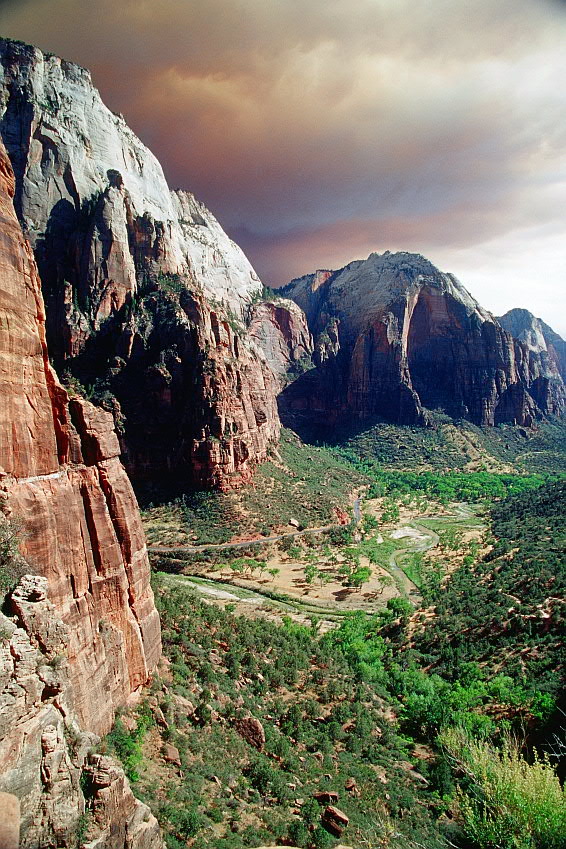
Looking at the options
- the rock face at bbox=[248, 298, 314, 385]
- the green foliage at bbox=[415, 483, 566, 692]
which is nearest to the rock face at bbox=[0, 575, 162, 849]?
the green foliage at bbox=[415, 483, 566, 692]

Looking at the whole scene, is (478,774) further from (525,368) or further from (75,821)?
(525,368)

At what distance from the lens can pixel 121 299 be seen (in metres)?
92.7

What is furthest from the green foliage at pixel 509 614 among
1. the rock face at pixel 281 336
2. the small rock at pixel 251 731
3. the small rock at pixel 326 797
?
the rock face at pixel 281 336

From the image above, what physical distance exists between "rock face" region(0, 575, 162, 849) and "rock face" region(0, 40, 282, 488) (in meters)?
61.7

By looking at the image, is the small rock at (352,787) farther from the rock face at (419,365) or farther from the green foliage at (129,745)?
the rock face at (419,365)

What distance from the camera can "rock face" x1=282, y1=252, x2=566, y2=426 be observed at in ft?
514

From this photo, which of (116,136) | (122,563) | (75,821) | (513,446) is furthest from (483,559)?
(116,136)

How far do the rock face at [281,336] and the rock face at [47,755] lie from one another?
462 feet

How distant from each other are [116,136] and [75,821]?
129 m

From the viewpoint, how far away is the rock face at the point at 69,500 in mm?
15133

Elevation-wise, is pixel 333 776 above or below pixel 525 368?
below

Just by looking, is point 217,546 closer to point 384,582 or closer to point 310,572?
point 310,572

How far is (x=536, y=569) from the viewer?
41.6 metres

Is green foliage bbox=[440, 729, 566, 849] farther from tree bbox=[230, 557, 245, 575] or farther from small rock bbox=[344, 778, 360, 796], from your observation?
tree bbox=[230, 557, 245, 575]
